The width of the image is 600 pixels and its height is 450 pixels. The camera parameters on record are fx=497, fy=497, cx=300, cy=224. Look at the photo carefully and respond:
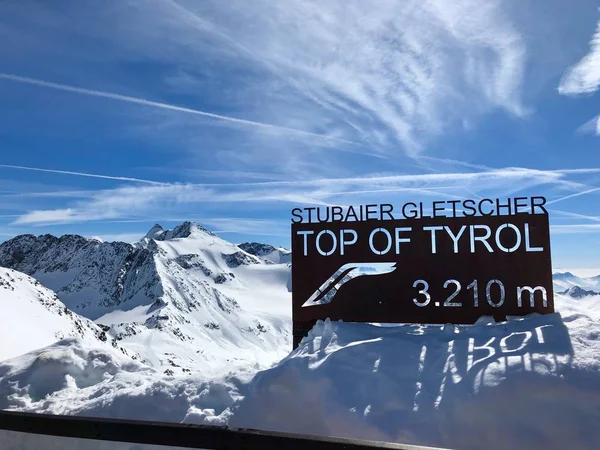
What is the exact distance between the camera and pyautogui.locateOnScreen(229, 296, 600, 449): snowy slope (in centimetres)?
466

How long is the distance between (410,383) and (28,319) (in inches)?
548

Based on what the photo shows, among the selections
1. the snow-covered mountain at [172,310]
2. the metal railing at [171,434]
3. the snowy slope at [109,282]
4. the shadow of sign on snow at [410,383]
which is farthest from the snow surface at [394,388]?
the snowy slope at [109,282]

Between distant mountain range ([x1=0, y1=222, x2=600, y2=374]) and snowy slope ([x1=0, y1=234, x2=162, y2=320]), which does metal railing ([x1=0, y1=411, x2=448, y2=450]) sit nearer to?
distant mountain range ([x1=0, y1=222, x2=600, y2=374])

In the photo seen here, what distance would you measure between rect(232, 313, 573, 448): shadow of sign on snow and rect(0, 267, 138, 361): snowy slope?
4.05 metres

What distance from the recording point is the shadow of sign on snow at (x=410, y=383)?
4.83m

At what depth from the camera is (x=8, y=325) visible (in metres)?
12.5

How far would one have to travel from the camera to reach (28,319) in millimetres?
15383

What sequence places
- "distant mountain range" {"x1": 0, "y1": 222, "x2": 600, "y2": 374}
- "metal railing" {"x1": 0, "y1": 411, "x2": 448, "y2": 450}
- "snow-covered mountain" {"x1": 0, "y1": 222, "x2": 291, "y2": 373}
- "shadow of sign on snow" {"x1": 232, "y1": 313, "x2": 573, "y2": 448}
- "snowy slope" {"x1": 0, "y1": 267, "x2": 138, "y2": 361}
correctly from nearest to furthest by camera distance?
"metal railing" {"x1": 0, "y1": 411, "x2": 448, "y2": 450} → "shadow of sign on snow" {"x1": 232, "y1": 313, "x2": 573, "y2": 448} → "snowy slope" {"x1": 0, "y1": 267, "x2": 138, "y2": 361} → "distant mountain range" {"x1": 0, "y1": 222, "x2": 600, "y2": 374} → "snow-covered mountain" {"x1": 0, "y1": 222, "x2": 291, "y2": 373}

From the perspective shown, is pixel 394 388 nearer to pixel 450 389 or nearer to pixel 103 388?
pixel 450 389

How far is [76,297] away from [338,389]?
193 m

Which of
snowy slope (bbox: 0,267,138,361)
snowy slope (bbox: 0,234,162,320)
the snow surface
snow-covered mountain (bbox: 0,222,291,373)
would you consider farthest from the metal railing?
snowy slope (bbox: 0,234,162,320)

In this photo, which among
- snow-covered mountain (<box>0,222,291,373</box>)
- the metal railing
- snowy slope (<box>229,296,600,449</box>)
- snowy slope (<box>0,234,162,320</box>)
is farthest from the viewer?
snowy slope (<box>0,234,162,320</box>)

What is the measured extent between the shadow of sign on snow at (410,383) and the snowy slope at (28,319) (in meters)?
4.05

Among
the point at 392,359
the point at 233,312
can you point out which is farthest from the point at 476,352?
the point at 233,312
